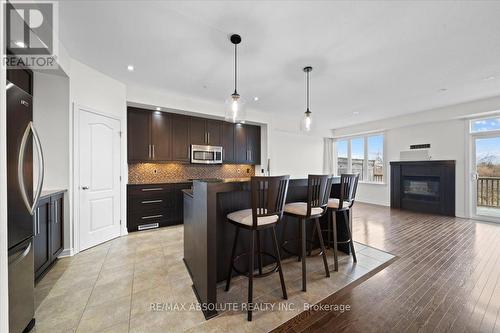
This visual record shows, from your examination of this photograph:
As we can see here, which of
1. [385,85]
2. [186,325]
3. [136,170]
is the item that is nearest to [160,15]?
[186,325]

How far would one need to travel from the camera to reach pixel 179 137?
14.9 feet

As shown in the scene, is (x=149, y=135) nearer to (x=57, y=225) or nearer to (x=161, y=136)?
(x=161, y=136)

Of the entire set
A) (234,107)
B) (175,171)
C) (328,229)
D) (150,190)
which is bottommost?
(328,229)

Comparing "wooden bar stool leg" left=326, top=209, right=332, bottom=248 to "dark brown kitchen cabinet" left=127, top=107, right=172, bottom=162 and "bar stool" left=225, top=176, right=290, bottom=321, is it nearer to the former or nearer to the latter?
"bar stool" left=225, top=176, right=290, bottom=321

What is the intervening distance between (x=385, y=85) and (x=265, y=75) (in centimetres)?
231

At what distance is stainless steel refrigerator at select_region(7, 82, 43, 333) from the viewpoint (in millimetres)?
1315

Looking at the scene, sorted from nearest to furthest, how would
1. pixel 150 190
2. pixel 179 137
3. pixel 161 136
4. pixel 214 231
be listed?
pixel 214 231
pixel 150 190
pixel 161 136
pixel 179 137

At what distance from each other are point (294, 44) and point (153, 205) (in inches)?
148

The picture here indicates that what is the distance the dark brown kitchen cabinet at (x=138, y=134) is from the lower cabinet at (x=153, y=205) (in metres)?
0.67

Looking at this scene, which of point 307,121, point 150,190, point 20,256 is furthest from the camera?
point 150,190

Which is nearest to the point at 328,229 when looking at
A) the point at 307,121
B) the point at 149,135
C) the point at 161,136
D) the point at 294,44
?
the point at 307,121

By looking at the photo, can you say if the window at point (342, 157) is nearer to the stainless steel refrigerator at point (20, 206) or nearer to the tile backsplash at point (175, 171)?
the tile backsplash at point (175, 171)

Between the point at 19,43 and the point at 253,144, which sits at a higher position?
the point at 19,43

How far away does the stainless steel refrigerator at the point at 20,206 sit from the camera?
1.32 metres
